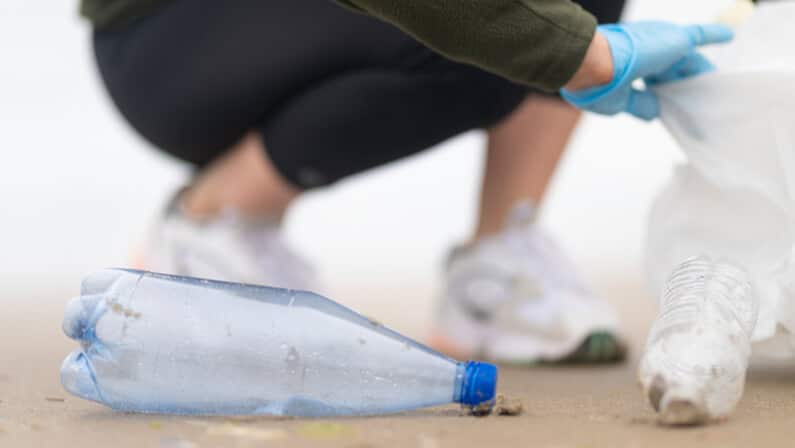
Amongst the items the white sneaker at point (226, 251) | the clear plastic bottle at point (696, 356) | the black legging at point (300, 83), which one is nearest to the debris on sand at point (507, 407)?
the clear plastic bottle at point (696, 356)

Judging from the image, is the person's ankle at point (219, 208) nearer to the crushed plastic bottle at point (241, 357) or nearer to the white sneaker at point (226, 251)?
the white sneaker at point (226, 251)

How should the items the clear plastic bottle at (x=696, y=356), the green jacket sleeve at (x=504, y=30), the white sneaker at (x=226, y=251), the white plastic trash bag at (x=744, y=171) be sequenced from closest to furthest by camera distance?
the clear plastic bottle at (x=696, y=356)
the green jacket sleeve at (x=504, y=30)
the white plastic trash bag at (x=744, y=171)
the white sneaker at (x=226, y=251)

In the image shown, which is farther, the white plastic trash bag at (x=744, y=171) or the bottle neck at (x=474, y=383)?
the white plastic trash bag at (x=744, y=171)

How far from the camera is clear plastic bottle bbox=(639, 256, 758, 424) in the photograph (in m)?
0.60

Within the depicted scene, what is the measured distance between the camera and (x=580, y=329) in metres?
1.23

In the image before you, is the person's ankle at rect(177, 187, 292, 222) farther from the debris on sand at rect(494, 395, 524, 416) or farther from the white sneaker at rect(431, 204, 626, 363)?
the debris on sand at rect(494, 395, 524, 416)

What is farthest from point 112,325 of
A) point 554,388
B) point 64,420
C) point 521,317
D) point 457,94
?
point 521,317

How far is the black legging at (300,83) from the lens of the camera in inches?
44.8

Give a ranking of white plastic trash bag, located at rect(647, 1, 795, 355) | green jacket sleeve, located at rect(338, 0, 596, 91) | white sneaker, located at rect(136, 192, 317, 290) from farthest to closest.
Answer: white sneaker, located at rect(136, 192, 317, 290) < white plastic trash bag, located at rect(647, 1, 795, 355) < green jacket sleeve, located at rect(338, 0, 596, 91)

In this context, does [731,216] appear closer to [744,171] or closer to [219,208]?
[744,171]

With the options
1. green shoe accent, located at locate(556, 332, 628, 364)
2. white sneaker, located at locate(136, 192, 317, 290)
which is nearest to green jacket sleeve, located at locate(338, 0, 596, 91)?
green shoe accent, located at locate(556, 332, 628, 364)

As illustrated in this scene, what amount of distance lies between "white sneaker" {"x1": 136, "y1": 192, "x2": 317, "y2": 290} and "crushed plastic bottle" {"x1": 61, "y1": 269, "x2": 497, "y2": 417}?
22.4 inches

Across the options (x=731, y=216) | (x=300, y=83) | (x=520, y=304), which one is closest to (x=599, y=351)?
(x=520, y=304)

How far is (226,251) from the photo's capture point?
1.31m
